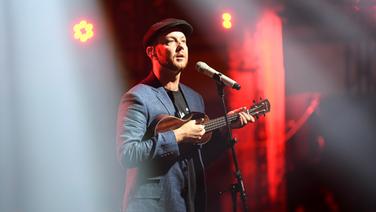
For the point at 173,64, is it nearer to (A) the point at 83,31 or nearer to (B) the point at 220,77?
(B) the point at 220,77

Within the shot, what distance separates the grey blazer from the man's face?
28 centimetres

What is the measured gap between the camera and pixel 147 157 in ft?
10.2

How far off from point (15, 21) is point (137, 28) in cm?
122

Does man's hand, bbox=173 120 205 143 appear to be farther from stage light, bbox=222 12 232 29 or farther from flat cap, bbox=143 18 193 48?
stage light, bbox=222 12 232 29

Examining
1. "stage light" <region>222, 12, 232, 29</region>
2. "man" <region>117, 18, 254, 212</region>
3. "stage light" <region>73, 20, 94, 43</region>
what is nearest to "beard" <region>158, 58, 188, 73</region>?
"man" <region>117, 18, 254, 212</region>

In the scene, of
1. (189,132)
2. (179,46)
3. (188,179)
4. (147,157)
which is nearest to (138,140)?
(147,157)

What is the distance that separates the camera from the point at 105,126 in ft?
15.9

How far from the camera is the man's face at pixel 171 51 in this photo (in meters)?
3.46

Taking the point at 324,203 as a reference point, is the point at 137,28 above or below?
above

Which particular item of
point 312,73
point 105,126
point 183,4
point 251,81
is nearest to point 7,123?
point 105,126

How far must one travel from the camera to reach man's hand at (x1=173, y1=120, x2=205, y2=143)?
3.18 m

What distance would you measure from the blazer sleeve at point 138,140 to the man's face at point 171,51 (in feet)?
1.17

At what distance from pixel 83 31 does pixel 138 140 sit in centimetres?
190

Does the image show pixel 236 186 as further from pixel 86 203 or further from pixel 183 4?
pixel 183 4
